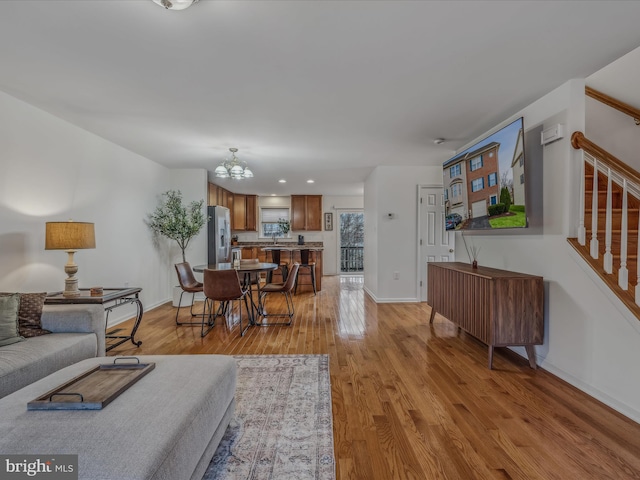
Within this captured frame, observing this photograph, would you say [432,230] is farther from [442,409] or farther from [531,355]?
[442,409]

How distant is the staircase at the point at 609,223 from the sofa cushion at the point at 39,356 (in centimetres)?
373

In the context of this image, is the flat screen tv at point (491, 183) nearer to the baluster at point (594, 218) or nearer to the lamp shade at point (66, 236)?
the baluster at point (594, 218)

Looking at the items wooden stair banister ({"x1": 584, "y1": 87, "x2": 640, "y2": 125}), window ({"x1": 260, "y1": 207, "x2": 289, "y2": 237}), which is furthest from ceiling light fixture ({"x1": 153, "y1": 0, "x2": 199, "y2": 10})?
window ({"x1": 260, "y1": 207, "x2": 289, "y2": 237})

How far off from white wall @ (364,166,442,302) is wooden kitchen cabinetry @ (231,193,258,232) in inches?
176

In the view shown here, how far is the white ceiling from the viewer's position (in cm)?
170

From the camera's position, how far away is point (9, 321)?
2084 mm

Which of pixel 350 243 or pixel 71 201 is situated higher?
pixel 71 201

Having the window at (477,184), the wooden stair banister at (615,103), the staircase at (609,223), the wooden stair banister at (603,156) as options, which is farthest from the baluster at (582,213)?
the wooden stair banister at (615,103)

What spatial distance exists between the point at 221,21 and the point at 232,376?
6.73 ft

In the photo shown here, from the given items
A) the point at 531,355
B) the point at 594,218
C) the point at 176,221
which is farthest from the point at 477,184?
the point at 176,221

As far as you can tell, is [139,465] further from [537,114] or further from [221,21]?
[537,114]

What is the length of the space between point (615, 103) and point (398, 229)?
9.80 feet

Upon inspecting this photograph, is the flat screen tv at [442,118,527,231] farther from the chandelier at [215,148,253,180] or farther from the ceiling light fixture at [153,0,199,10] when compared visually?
the chandelier at [215,148,253,180]

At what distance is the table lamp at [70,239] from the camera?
271cm
